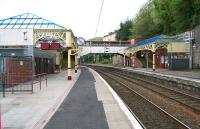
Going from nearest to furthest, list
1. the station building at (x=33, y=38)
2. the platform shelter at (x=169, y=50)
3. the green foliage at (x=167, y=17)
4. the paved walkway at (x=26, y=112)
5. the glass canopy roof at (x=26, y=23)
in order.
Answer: the paved walkway at (x=26, y=112) → the station building at (x=33, y=38) → the glass canopy roof at (x=26, y=23) → the platform shelter at (x=169, y=50) → the green foliage at (x=167, y=17)

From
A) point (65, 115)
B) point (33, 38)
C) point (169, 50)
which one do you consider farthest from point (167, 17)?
point (65, 115)

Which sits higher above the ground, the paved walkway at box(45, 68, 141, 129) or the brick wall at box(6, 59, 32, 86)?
the brick wall at box(6, 59, 32, 86)

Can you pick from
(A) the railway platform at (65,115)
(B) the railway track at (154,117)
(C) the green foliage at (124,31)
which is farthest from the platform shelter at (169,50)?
(C) the green foliage at (124,31)

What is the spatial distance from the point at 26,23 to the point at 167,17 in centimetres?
5455

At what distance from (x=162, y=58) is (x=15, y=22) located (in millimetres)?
30059

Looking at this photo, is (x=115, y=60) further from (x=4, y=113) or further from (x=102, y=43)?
(x=4, y=113)

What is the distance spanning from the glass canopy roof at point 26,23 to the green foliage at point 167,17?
35662 millimetres

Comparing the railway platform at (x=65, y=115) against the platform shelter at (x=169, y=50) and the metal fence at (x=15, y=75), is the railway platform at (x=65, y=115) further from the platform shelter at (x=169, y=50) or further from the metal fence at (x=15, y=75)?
the platform shelter at (x=169, y=50)

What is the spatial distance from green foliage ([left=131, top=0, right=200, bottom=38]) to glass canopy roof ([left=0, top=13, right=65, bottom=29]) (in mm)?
35662

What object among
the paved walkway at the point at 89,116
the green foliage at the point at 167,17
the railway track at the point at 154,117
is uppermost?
the green foliage at the point at 167,17

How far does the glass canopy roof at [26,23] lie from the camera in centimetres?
4403

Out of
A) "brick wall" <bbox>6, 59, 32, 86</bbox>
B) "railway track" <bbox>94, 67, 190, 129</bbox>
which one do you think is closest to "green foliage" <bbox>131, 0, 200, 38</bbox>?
"brick wall" <bbox>6, 59, 32, 86</bbox>

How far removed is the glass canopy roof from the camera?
44.0 metres

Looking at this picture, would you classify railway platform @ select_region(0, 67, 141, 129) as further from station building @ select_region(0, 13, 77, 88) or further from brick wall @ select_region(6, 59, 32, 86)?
station building @ select_region(0, 13, 77, 88)
